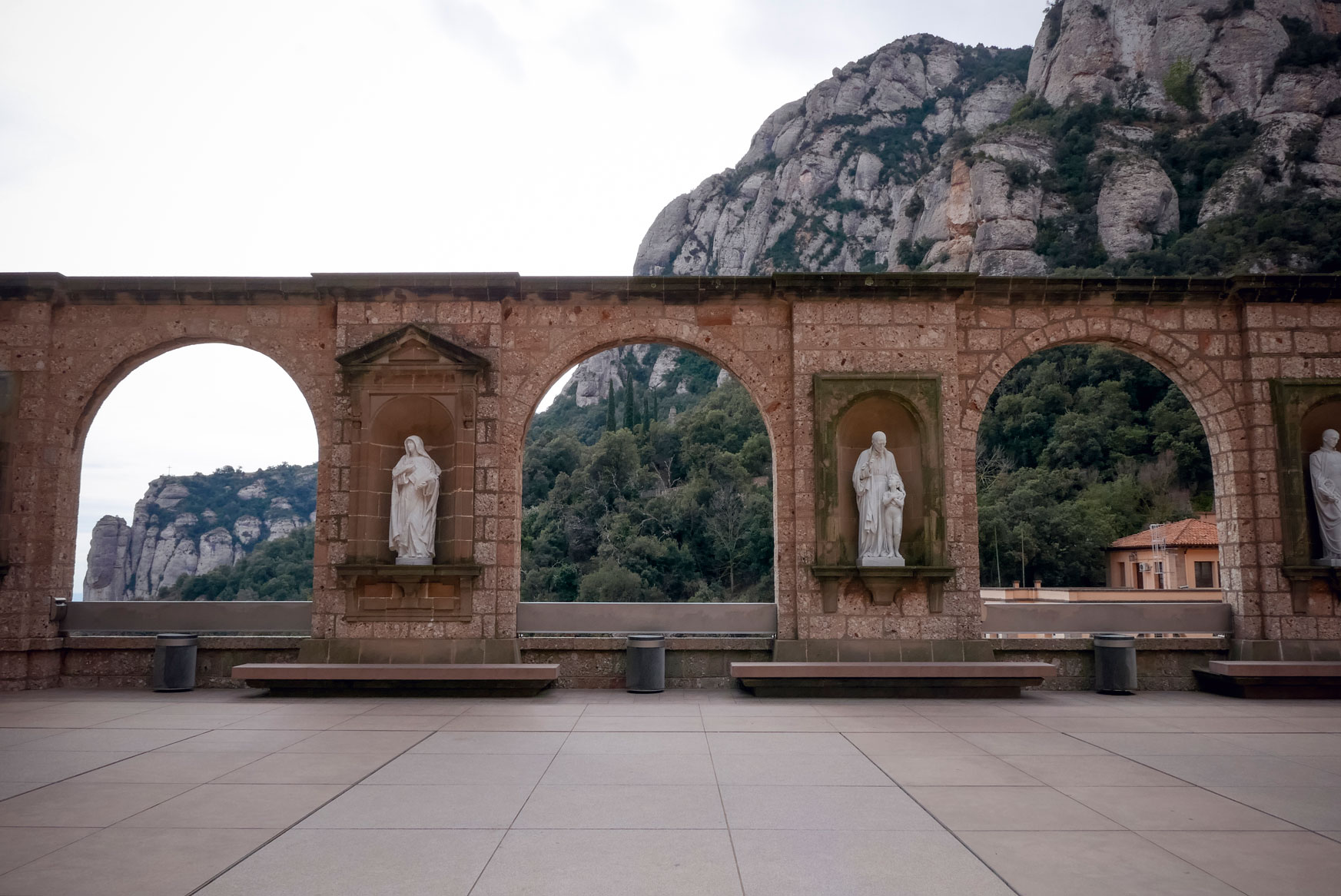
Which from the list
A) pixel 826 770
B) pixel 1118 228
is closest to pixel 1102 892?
pixel 826 770

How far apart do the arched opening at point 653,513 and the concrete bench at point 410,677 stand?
28.4m

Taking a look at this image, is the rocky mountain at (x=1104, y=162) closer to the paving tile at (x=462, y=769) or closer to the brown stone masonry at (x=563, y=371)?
the brown stone masonry at (x=563, y=371)

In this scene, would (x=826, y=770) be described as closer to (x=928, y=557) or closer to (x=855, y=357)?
(x=928, y=557)

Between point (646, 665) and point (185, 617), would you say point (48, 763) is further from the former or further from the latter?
point (646, 665)

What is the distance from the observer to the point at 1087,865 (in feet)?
13.6

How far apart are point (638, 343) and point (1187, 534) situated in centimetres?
3117

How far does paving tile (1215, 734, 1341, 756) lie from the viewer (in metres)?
6.80

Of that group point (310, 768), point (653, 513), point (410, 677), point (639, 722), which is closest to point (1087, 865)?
point (639, 722)

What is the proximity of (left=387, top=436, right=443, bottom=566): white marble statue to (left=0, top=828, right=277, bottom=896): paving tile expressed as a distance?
5.43 m

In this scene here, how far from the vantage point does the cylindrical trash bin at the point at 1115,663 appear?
9992 mm

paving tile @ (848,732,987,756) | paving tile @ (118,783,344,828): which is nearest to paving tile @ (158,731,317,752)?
paving tile @ (118,783,344,828)

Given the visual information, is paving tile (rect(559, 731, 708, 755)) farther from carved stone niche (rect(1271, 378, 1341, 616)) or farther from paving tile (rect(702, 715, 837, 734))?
carved stone niche (rect(1271, 378, 1341, 616))

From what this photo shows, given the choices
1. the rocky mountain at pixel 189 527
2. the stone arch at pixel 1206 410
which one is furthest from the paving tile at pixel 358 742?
the rocky mountain at pixel 189 527

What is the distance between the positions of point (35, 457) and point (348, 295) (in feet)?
14.3
